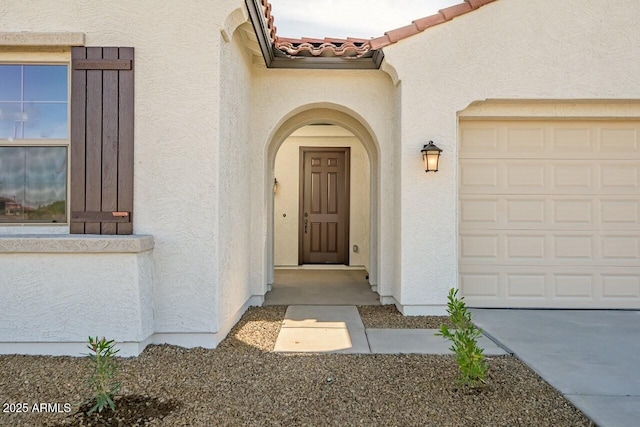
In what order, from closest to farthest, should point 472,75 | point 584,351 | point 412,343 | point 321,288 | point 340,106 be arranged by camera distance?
point 584,351
point 412,343
point 472,75
point 340,106
point 321,288

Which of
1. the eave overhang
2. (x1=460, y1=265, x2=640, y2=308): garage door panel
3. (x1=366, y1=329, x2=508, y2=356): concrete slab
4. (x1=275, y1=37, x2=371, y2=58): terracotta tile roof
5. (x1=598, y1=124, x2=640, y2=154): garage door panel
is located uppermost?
(x1=275, y1=37, x2=371, y2=58): terracotta tile roof

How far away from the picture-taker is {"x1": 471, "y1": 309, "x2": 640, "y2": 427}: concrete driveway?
3318 mm

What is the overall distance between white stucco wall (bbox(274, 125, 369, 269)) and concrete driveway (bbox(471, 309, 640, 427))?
15.7 feet

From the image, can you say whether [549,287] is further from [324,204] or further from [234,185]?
[324,204]

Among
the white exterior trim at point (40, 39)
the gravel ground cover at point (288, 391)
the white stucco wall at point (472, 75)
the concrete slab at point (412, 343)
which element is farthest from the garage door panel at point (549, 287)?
the white exterior trim at point (40, 39)

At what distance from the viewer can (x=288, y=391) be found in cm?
356

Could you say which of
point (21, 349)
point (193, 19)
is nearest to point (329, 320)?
point (21, 349)

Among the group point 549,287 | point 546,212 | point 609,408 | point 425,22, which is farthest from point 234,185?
point 549,287

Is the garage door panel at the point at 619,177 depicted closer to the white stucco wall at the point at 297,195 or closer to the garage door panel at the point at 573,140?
the garage door panel at the point at 573,140

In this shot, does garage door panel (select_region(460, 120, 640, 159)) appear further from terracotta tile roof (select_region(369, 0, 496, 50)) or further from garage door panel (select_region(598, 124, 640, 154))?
terracotta tile roof (select_region(369, 0, 496, 50))

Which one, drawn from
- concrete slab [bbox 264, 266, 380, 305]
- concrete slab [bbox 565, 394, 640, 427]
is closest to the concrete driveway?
concrete slab [bbox 565, 394, 640, 427]

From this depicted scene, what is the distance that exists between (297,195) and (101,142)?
6616 mm

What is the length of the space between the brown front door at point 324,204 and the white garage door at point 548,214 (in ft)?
15.5

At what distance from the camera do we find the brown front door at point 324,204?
35.7 feet
